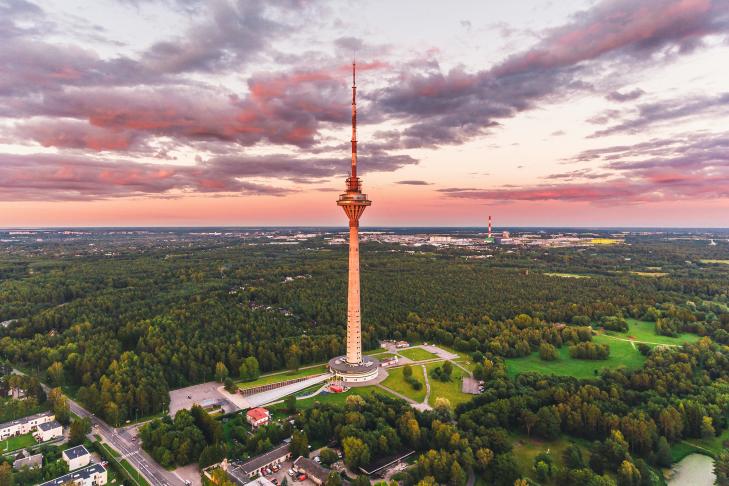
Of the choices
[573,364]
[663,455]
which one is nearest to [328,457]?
[663,455]

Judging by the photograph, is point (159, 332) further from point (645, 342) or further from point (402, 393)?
point (645, 342)

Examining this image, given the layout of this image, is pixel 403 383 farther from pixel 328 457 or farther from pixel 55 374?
pixel 55 374

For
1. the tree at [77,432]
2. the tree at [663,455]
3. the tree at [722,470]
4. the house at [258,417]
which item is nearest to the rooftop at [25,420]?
the tree at [77,432]

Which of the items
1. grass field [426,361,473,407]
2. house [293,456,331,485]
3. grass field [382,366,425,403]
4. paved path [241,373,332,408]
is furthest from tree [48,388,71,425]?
grass field [426,361,473,407]

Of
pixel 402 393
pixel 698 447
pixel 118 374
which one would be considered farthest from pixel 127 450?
pixel 698 447

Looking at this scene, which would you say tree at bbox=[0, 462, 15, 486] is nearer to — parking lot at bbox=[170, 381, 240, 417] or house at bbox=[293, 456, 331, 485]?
parking lot at bbox=[170, 381, 240, 417]

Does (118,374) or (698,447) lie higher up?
(118,374)

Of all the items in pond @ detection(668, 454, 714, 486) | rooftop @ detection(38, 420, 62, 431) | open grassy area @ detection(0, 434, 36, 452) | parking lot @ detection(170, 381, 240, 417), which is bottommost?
pond @ detection(668, 454, 714, 486)
